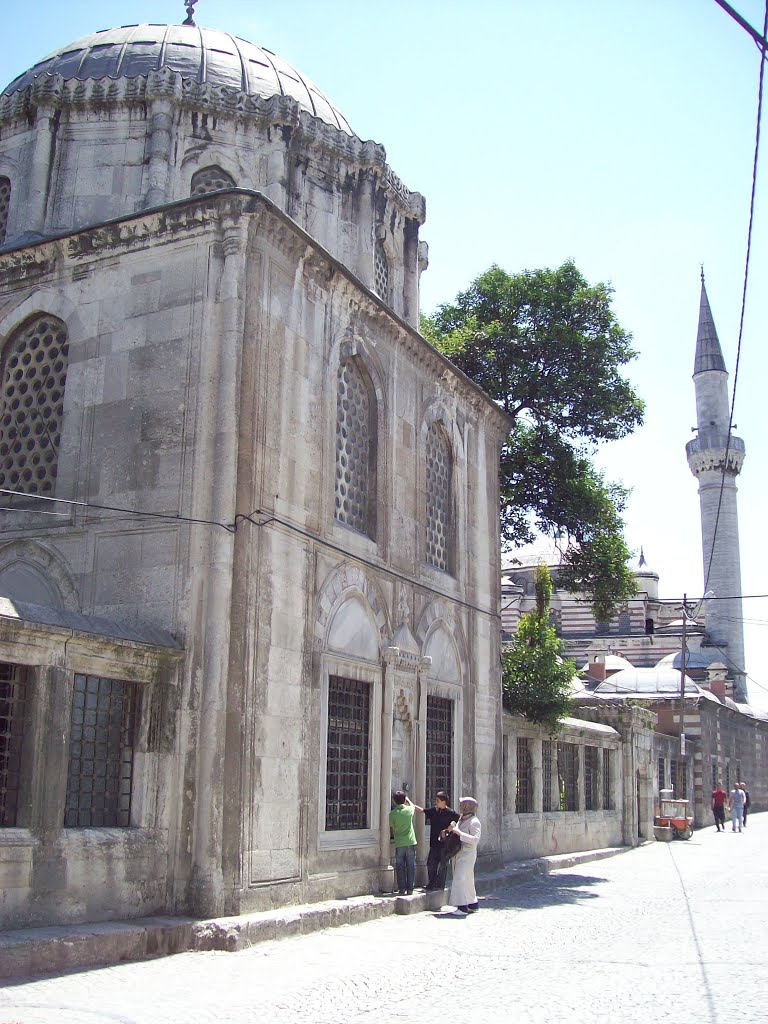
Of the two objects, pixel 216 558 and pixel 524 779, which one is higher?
pixel 216 558

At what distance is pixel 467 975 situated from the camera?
8.72 m

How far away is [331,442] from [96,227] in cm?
375

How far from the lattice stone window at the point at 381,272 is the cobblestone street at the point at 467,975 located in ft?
32.2

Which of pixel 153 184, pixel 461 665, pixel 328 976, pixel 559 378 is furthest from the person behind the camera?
pixel 559 378

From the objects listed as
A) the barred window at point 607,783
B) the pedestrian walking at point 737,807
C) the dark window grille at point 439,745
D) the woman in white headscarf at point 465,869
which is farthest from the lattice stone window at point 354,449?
the pedestrian walking at point 737,807

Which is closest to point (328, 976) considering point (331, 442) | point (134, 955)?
point (134, 955)

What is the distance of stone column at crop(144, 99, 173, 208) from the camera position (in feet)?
49.3

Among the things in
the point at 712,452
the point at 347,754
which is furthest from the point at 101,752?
the point at 712,452

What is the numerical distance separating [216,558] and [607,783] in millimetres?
16305

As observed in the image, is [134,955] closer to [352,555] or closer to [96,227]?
[352,555]

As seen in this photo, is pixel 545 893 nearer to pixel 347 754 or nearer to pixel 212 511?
pixel 347 754

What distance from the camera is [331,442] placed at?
13.3 meters

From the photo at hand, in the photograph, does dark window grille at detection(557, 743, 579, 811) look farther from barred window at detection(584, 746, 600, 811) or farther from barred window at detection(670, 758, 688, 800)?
barred window at detection(670, 758, 688, 800)

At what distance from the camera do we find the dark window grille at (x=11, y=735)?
916 cm
